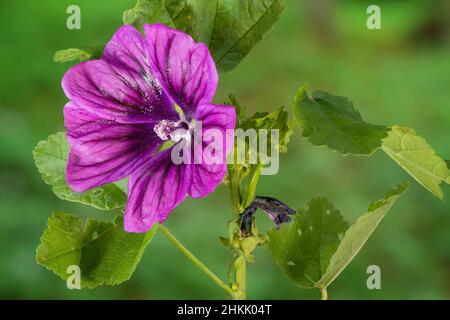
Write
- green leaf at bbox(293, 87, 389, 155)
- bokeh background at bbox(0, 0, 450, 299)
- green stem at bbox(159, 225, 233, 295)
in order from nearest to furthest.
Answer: green leaf at bbox(293, 87, 389, 155)
green stem at bbox(159, 225, 233, 295)
bokeh background at bbox(0, 0, 450, 299)

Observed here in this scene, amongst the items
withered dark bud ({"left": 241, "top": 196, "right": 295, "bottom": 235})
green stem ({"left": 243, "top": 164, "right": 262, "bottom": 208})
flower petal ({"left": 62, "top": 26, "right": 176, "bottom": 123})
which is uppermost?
flower petal ({"left": 62, "top": 26, "right": 176, "bottom": 123})

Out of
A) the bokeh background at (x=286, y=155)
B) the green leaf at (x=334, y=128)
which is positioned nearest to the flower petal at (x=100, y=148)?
the green leaf at (x=334, y=128)

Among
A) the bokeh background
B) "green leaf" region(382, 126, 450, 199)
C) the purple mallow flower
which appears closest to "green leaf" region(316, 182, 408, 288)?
"green leaf" region(382, 126, 450, 199)

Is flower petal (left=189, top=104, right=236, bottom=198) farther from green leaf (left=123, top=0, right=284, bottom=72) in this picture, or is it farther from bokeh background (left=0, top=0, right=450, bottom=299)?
bokeh background (left=0, top=0, right=450, bottom=299)

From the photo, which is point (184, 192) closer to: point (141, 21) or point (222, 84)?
point (141, 21)

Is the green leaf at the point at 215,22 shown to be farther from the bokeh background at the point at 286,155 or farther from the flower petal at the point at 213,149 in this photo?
the bokeh background at the point at 286,155
